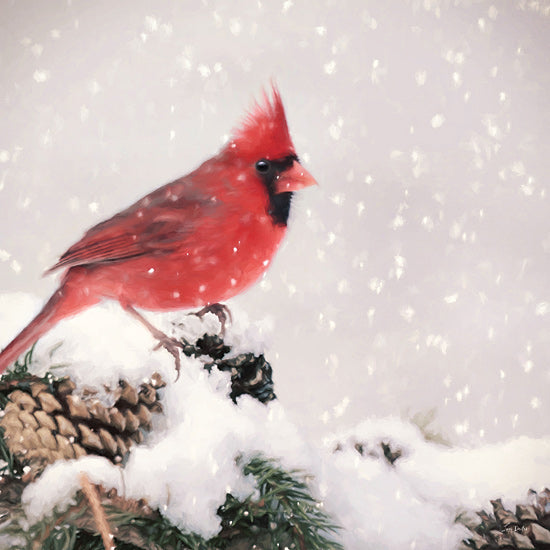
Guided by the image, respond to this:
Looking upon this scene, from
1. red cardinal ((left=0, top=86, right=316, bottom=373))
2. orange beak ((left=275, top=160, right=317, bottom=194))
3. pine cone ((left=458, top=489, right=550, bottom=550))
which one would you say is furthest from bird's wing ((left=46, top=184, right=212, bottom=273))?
pine cone ((left=458, top=489, right=550, bottom=550))

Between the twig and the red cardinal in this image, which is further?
the red cardinal

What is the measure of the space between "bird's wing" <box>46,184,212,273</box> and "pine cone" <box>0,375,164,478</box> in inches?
7.1

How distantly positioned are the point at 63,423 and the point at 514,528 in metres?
0.57

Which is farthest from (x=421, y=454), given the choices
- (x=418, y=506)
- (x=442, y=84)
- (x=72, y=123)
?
(x=72, y=123)

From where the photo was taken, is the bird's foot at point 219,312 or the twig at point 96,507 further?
the bird's foot at point 219,312

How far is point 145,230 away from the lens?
0.74m

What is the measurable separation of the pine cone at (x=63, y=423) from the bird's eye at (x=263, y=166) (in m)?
0.34

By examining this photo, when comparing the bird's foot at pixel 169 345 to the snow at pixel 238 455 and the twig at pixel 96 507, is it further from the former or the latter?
the twig at pixel 96 507

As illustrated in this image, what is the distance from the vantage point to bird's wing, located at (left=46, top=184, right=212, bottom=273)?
0.74m

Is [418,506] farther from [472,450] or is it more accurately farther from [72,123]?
[72,123]

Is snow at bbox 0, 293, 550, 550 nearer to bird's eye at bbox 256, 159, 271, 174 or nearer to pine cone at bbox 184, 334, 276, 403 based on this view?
pine cone at bbox 184, 334, 276, 403

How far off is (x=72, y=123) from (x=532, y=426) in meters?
0.78

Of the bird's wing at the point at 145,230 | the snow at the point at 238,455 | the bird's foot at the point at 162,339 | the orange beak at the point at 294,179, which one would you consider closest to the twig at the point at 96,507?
the snow at the point at 238,455

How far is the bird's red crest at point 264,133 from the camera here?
0.77 metres
